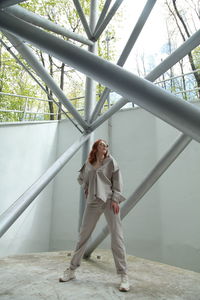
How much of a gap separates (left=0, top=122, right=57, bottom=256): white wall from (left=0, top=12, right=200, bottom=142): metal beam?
8.37m

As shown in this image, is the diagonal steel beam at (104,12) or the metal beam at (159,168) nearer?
the metal beam at (159,168)

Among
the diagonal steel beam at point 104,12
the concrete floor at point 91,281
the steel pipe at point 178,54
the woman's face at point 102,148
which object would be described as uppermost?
the diagonal steel beam at point 104,12

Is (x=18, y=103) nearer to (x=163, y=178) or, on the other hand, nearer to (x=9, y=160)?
(x=9, y=160)

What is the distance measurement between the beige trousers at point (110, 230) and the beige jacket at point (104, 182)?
0.55 ft

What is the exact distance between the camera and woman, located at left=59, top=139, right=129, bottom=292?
4.15 metres

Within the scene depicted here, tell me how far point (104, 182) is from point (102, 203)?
1.28 feet

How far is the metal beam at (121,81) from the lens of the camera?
5.12 ft

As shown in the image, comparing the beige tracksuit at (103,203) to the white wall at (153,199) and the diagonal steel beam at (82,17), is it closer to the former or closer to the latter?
the diagonal steel beam at (82,17)

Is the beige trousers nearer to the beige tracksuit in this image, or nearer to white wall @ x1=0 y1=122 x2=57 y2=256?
the beige tracksuit

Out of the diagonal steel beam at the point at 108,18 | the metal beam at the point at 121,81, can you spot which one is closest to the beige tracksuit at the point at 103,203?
the metal beam at the point at 121,81

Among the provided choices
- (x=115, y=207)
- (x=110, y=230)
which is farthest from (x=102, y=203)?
(x=110, y=230)

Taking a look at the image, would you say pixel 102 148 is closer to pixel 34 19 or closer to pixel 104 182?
pixel 104 182

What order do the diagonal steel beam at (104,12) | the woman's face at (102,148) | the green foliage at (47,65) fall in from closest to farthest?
1. the woman's face at (102,148)
2. the diagonal steel beam at (104,12)
3. the green foliage at (47,65)

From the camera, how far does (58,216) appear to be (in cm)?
1160
